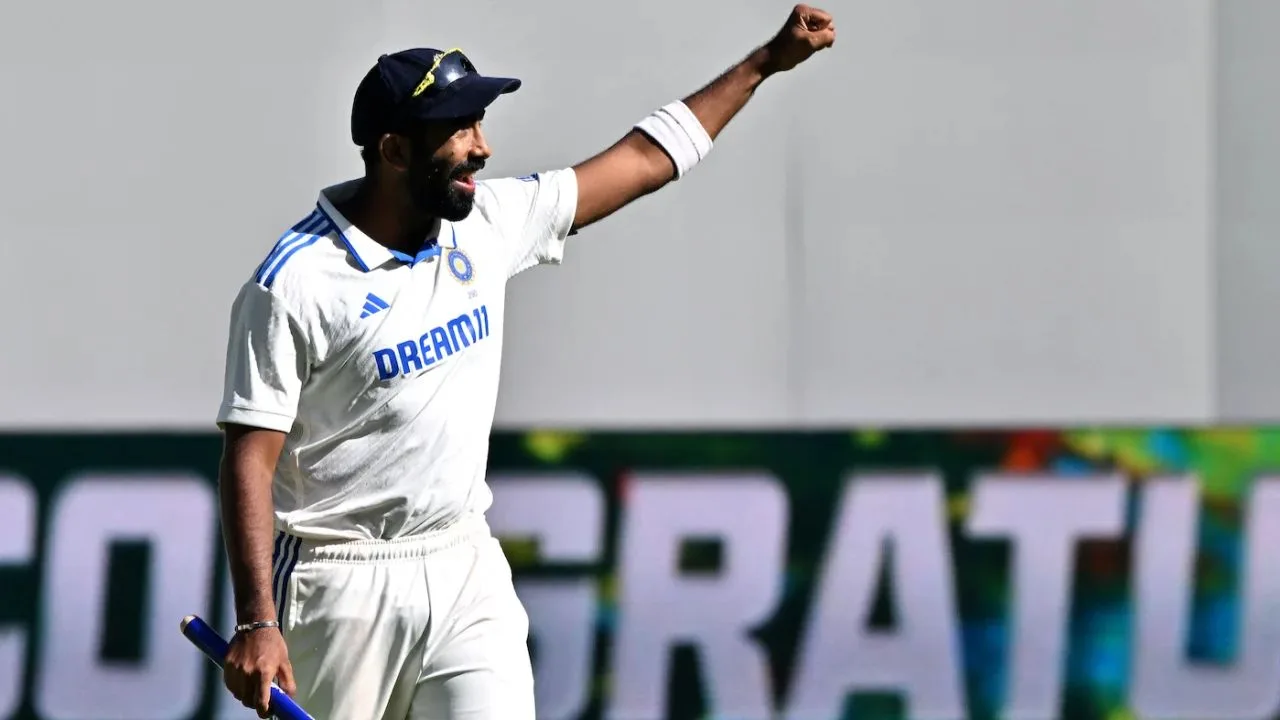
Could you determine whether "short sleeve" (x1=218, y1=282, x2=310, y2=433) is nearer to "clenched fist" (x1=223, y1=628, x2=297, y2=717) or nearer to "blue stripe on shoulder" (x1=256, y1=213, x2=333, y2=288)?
"blue stripe on shoulder" (x1=256, y1=213, x2=333, y2=288)

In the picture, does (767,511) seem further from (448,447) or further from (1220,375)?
(448,447)

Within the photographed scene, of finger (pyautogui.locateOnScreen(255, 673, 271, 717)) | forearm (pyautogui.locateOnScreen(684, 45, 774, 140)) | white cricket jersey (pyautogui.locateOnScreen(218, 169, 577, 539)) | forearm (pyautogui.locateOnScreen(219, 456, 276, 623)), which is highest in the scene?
forearm (pyautogui.locateOnScreen(684, 45, 774, 140))

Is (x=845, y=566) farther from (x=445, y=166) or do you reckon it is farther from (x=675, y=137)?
(x=445, y=166)

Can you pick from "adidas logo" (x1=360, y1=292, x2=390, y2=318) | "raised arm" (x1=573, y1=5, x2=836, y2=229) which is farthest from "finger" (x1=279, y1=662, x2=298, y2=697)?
"raised arm" (x1=573, y1=5, x2=836, y2=229)

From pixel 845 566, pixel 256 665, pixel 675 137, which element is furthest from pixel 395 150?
pixel 845 566

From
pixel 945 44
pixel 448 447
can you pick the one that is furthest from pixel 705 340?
pixel 448 447

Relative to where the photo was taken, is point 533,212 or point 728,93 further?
point 728,93

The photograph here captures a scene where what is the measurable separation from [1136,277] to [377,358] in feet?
10.2

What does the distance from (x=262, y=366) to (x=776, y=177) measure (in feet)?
9.10

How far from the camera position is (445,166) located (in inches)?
129

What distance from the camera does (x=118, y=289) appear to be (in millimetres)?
5711

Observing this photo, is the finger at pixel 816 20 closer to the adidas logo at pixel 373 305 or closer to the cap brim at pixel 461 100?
the cap brim at pixel 461 100

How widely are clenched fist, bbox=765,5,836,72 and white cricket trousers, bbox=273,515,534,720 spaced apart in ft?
3.75

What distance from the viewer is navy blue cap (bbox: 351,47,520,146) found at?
10.7 feet
